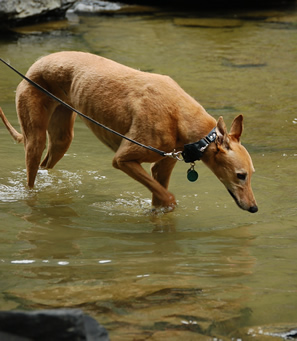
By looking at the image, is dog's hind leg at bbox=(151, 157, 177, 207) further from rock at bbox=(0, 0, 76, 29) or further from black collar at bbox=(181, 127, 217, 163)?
rock at bbox=(0, 0, 76, 29)

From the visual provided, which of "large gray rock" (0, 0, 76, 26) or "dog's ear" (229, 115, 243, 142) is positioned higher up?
"dog's ear" (229, 115, 243, 142)

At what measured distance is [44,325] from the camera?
2.65 metres

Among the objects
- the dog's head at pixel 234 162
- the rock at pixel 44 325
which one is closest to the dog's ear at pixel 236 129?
the dog's head at pixel 234 162

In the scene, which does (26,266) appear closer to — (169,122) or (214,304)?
(214,304)

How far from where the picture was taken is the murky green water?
3467 millimetres

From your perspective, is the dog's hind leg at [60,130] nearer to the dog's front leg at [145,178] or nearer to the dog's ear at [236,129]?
the dog's front leg at [145,178]

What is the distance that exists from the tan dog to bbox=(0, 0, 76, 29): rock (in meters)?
7.99

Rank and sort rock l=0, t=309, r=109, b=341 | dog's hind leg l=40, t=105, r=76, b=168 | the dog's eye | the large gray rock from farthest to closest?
the large gray rock, dog's hind leg l=40, t=105, r=76, b=168, the dog's eye, rock l=0, t=309, r=109, b=341

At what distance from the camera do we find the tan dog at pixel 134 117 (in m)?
5.59

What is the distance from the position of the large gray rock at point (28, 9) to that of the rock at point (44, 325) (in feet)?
40.1

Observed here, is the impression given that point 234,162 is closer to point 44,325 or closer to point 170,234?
point 170,234

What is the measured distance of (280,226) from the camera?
5629 mm

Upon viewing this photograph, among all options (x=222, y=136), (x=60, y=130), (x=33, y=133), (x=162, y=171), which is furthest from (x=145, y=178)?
(x=60, y=130)

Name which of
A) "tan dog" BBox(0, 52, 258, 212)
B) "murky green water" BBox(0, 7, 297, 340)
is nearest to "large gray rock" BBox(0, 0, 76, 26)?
"murky green water" BBox(0, 7, 297, 340)
